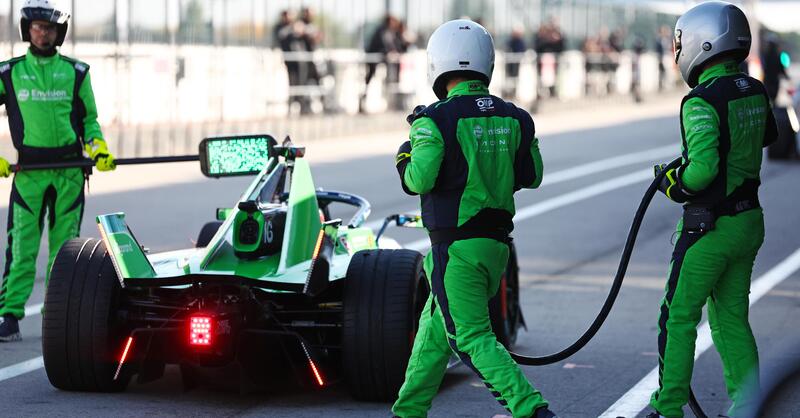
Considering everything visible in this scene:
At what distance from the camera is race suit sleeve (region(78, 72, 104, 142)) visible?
358 inches

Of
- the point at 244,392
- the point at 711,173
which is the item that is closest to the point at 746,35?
the point at 711,173

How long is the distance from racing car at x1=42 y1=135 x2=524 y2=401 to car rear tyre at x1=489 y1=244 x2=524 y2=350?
3.00 feet

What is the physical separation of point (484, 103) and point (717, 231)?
1.14 meters

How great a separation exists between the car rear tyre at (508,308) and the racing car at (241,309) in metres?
0.91

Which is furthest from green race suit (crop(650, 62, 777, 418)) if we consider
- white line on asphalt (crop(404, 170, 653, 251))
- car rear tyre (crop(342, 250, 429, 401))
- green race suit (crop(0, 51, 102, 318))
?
white line on asphalt (crop(404, 170, 653, 251))

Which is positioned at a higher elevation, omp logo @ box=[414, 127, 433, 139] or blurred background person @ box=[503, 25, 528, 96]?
omp logo @ box=[414, 127, 433, 139]

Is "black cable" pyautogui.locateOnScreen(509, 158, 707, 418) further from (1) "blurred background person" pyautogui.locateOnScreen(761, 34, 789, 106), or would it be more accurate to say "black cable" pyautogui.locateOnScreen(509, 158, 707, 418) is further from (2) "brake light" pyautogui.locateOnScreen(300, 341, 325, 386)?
(1) "blurred background person" pyautogui.locateOnScreen(761, 34, 789, 106)

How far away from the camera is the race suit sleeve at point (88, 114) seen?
909 centimetres

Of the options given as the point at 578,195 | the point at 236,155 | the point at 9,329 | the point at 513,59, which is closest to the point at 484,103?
the point at 236,155

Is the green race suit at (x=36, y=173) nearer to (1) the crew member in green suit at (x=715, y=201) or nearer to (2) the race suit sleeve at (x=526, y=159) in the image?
(2) the race suit sleeve at (x=526, y=159)

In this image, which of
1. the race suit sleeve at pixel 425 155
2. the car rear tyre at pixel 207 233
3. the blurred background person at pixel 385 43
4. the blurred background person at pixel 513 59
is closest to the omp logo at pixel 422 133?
the race suit sleeve at pixel 425 155

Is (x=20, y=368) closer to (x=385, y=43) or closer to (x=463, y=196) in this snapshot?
(x=463, y=196)

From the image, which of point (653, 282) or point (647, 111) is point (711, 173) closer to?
point (653, 282)

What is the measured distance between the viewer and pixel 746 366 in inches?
257
